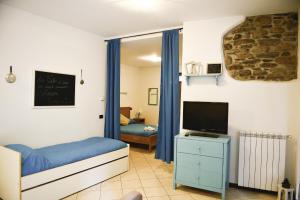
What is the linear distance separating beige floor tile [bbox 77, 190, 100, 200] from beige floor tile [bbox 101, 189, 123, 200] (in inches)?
3.1

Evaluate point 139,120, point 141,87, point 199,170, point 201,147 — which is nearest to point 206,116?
point 201,147

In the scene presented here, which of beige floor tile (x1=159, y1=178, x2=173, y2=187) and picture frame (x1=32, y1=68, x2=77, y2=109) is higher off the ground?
picture frame (x1=32, y1=68, x2=77, y2=109)

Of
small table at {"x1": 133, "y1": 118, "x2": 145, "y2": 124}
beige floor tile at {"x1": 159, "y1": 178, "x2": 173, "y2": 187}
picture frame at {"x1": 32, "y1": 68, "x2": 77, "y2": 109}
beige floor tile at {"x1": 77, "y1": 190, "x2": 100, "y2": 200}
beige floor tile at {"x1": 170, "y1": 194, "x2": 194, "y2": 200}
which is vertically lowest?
beige floor tile at {"x1": 170, "y1": 194, "x2": 194, "y2": 200}

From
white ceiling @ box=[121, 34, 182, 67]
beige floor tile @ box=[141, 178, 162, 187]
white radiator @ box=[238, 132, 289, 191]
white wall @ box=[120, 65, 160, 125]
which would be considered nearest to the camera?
white radiator @ box=[238, 132, 289, 191]

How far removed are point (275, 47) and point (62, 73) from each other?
3.44 metres

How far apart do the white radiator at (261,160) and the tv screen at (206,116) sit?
0.40 metres

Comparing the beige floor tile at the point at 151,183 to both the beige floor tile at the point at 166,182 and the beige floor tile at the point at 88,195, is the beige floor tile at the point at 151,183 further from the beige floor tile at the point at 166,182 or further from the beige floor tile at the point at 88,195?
the beige floor tile at the point at 88,195

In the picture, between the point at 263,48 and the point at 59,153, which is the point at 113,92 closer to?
the point at 59,153

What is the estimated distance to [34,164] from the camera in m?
2.38

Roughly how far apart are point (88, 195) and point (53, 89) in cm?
180

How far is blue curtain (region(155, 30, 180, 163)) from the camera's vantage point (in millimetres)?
3592

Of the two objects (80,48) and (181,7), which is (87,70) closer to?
(80,48)

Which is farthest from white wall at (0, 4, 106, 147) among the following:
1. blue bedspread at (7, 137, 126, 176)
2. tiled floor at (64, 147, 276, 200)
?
tiled floor at (64, 147, 276, 200)

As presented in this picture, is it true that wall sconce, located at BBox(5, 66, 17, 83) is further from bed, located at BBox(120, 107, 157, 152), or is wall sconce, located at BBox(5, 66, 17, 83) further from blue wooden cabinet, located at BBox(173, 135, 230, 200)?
bed, located at BBox(120, 107, 157, 152)
